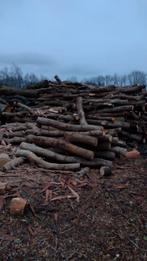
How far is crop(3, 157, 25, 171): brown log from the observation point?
16.8 ft

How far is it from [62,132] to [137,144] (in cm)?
237

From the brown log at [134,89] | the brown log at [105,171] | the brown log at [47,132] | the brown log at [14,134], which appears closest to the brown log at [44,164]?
the brown log at [105,171]

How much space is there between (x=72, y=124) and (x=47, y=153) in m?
0.98

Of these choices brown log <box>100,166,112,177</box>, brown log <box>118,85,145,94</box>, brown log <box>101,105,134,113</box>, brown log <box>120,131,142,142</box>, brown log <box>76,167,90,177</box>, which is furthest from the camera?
brown log <box>118,85,145,94</box>

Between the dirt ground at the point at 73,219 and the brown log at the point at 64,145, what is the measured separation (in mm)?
455

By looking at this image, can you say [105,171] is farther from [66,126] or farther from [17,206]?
[17,206]

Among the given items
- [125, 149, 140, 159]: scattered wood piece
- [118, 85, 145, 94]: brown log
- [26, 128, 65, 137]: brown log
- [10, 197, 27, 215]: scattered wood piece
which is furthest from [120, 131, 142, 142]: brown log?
[10, 197, 27, 215]: scattered wood piece

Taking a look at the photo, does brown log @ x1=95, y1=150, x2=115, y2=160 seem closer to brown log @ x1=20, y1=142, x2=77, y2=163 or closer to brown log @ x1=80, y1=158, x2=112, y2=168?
brown log @ x1=80, y1=158, x2=112, y2=168

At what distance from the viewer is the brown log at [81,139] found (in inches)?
213

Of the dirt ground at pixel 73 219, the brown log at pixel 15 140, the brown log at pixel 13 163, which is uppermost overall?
the brown log at pixel 15 140

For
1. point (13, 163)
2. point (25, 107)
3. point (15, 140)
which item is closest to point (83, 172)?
point (13, 163)

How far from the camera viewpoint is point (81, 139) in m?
5.48

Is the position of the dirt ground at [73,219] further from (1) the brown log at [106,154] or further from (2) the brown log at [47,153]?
(1) the brown log at [106,154]

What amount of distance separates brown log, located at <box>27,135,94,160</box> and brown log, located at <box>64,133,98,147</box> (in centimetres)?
11
